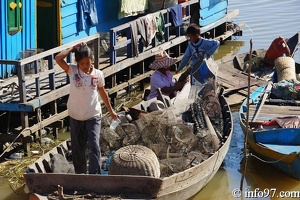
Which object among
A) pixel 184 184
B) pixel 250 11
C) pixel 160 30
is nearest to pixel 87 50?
pixel 184 184

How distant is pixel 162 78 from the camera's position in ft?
35.9

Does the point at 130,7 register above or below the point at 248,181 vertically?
above

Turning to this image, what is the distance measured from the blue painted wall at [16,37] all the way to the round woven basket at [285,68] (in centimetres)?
523

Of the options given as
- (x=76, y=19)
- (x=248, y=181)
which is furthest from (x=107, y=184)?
(x=76, y=19)

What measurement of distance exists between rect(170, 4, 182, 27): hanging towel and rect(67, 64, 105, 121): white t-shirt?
8.59 metres

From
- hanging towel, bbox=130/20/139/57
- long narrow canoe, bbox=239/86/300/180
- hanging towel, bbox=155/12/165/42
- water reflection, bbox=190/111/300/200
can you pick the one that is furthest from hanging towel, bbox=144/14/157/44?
water reflection, bbox=190/111/300/200

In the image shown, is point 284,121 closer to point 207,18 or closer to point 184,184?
point 184,184

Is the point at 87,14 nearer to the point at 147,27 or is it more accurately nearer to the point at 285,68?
the point at 147,27

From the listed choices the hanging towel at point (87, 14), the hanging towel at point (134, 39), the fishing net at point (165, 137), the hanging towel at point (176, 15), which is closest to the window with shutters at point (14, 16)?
the hanging towel at point (87, 14)

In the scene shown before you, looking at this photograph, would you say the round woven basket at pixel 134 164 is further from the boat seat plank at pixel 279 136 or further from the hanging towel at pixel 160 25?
the hanging towel at pixel 160 25

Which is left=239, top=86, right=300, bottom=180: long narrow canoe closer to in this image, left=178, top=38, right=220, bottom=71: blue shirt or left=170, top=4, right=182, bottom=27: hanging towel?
left=178, top=38, right=220, bottom=71: blue shirt

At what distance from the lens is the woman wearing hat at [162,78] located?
10812 millimetres

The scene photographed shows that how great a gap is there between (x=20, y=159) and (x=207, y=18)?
32.3 ft

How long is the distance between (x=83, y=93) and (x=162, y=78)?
3365mm
